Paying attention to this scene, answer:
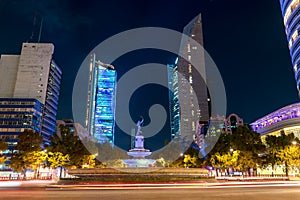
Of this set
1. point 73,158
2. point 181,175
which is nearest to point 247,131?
point 181,175

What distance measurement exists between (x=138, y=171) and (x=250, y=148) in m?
20.2

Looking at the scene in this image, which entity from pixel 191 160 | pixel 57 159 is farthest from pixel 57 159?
pixel 191 160

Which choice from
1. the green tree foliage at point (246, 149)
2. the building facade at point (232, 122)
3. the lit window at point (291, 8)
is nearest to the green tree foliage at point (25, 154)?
the green tree foliage at point (246, 149)

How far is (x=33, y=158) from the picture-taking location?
41.0 metres

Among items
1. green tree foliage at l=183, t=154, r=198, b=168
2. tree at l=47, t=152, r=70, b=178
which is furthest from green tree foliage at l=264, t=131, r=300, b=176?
tree at l=47, t=152, r=70, b=178

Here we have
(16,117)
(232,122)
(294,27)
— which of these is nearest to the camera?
(294,27)

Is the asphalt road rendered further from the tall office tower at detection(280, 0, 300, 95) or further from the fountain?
the tall office tower at detection(280, 0, 300, 95)

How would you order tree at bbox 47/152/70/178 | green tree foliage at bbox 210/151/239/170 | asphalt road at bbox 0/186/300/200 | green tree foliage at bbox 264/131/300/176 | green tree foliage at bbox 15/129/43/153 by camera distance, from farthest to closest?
green tree foliage at bbox 210/151/239/170 < green tree foliage at bbox 264/131/300/176 < green tree foliage at bbox 15/129/43/153 < tree at bbox 47/152/70/178 < asphalt road at bbox 0/186/300/200

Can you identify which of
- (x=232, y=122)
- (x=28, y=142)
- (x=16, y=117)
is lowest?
(x=28, y=142)

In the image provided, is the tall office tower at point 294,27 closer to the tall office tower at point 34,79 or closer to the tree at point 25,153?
the tree at point 25,153

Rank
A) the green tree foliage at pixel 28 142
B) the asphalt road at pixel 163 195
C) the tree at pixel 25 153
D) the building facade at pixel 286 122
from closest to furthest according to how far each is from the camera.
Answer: the asphalt road at pixel 163 195 < the tree at pixel 25 153 < the green tree foliage at pixel 28 142 < the building facade at pixel 286 122

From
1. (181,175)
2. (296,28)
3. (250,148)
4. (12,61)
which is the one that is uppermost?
(12,61)

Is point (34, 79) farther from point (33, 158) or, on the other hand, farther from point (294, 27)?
point (294, 27)

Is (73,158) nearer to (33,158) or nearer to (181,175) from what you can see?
(33,158)
